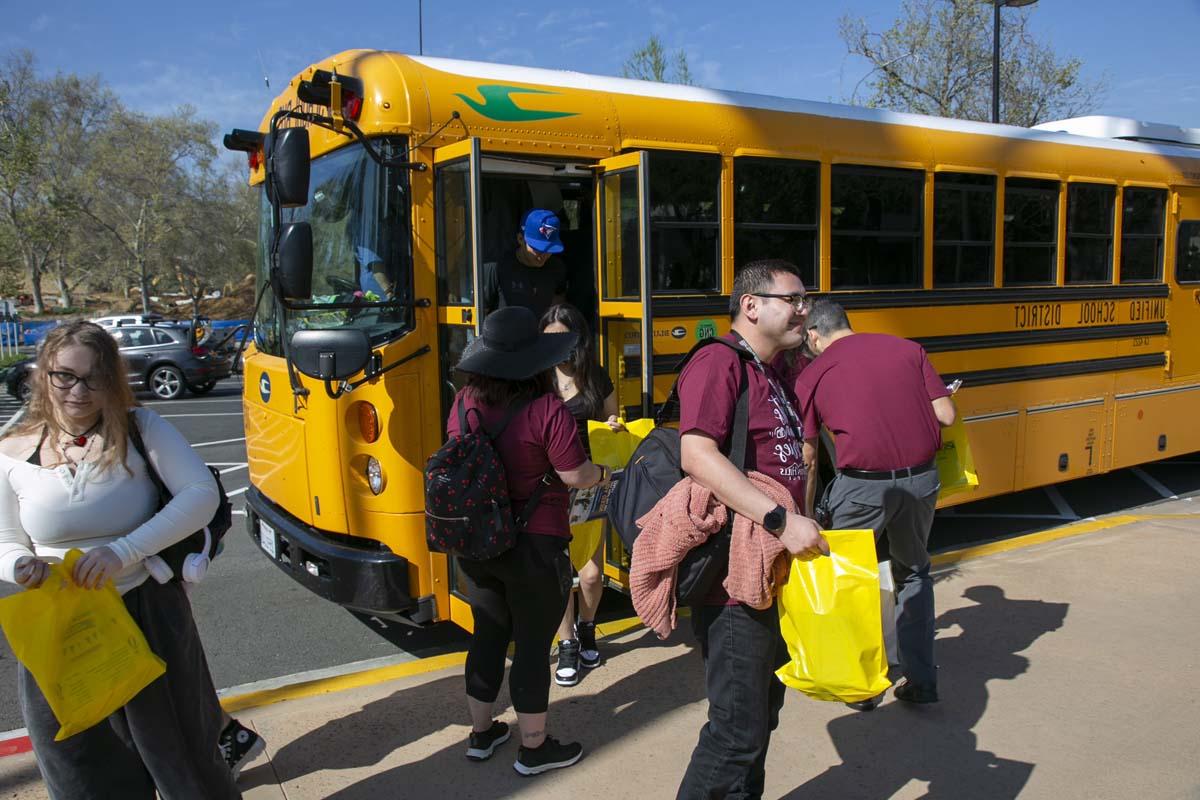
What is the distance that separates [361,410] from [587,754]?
1715mm

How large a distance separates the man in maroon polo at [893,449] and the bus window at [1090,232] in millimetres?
3304

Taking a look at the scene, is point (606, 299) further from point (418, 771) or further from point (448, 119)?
point (418, 771)

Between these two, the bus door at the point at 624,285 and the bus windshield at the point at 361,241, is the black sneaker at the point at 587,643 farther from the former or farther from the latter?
the bus windshield at the point at 361,241

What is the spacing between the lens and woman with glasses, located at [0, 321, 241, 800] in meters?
2.27

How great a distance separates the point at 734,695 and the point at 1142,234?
598 cm

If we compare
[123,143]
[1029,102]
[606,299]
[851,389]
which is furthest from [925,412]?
[123,143]

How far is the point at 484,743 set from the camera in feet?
10.6

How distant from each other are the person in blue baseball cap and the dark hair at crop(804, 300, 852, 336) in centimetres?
130

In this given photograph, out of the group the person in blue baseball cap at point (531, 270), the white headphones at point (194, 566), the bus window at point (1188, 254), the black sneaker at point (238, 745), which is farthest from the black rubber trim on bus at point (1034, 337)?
the white headphones at point (194, 566)

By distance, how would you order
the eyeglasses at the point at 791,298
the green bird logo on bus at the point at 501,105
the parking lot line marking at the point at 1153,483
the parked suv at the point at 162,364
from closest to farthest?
the eyeglasses at the point at 791,298 → the green bird logo on bus at the point at 501,105 → the parking lot line marking at the point at 1153,483 → the parked suv at the point at 162,364

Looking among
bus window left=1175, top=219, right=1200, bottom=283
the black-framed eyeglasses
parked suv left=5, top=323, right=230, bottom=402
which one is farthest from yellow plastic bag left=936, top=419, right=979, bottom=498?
parked suv left=5, top=323, right=230, bottom=402

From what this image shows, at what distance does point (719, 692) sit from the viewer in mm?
2367

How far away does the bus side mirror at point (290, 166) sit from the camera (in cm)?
346

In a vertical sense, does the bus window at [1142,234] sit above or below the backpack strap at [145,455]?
above
